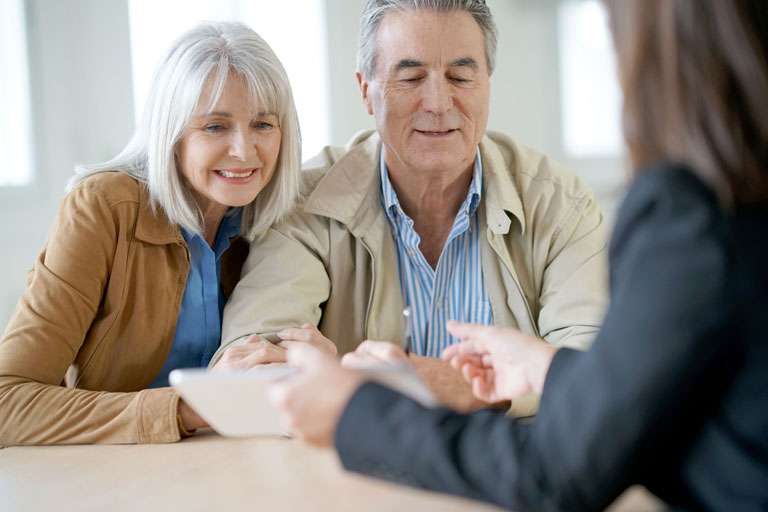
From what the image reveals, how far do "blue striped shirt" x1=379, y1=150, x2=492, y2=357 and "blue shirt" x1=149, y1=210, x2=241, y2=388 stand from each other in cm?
43

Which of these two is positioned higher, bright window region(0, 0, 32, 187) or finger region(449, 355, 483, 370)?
bright window region(0, 0, 32, 187)

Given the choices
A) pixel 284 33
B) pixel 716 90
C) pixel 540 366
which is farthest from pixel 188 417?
pixel 284 33

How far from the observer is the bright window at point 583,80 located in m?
5.10

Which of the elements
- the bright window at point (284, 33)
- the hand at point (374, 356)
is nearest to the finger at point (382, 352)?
the hand at point (374, 356)

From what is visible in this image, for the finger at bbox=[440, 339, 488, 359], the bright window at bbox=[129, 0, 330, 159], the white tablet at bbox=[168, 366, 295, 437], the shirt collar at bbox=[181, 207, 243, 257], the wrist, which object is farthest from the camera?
the bright window at bbox=[129, 0, 330, 159]

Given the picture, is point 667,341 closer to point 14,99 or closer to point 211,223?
point 211,223

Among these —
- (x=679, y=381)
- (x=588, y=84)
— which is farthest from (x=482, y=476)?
(x=588, y=84)

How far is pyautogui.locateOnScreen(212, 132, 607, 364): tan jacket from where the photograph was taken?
1729 mm

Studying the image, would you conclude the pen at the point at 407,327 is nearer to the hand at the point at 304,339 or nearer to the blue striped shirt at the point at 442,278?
the blue striped shirt at the point at 442,278

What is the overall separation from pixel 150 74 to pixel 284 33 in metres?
0.97

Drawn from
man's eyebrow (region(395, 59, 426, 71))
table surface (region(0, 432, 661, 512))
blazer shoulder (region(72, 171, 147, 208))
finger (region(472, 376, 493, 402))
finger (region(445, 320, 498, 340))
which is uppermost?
man's eyebrow (region(395, 59, 426, 71))

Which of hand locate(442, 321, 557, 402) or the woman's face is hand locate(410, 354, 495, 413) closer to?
hand locate(442, 321, 557, 402)

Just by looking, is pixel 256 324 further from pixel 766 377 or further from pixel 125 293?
pixel 766 377

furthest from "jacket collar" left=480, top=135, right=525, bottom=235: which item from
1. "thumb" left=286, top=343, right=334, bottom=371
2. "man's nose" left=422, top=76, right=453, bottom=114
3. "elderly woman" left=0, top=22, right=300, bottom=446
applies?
"thumb" left=286, top=343, right=334, bottom=371
